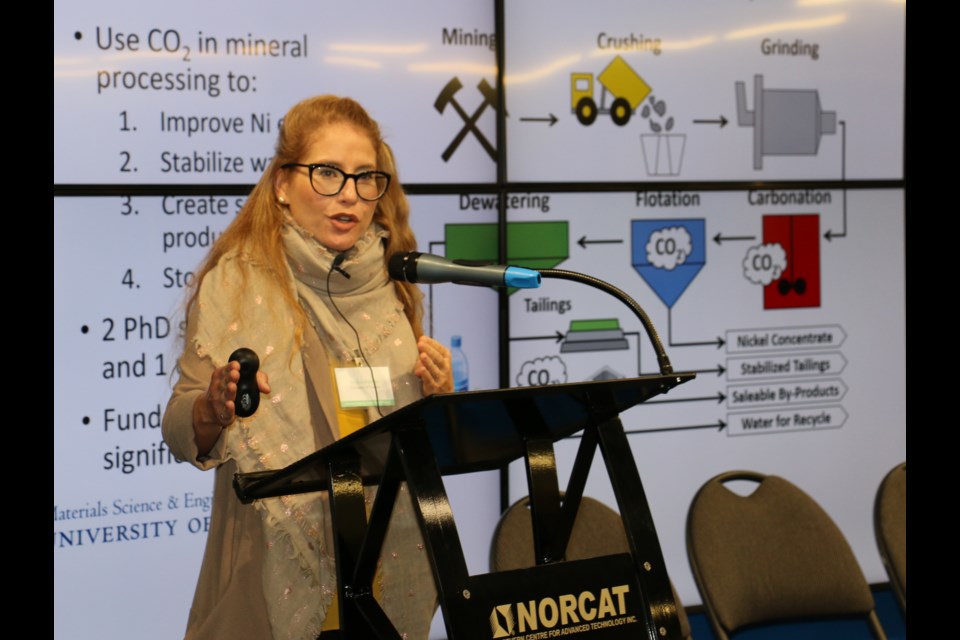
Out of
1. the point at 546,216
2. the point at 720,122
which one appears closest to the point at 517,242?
the point at 546,216

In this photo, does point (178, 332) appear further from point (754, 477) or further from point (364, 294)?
point (754, 477)

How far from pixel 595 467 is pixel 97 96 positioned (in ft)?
7.34

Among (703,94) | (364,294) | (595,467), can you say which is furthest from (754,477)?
(703,94)

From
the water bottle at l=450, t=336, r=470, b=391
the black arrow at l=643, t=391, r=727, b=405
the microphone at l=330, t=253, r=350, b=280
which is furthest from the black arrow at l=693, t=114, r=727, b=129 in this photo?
the microphone at l=330, t=253, r=350, b=280

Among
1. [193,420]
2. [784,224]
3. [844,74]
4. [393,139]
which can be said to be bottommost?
[193,420]

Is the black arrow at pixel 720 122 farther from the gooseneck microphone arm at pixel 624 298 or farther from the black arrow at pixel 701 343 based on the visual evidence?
the gooseneck microphone arm at pixel 624 298

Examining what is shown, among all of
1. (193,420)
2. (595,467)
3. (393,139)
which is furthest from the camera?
(595,467)

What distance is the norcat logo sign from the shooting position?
153 cm

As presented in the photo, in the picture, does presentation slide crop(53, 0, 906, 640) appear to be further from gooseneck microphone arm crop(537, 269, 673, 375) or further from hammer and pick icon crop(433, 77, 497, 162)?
gooseneck microphone arm crop(537, 269, 673, 375)

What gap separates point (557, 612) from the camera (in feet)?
5.23

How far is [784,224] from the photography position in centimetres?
446

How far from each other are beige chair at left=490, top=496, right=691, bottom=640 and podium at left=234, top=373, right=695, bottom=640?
103cm

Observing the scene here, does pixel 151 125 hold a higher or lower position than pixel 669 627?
higher

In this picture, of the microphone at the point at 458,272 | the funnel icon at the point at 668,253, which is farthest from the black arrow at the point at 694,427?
the microphone at the point at 458,272
